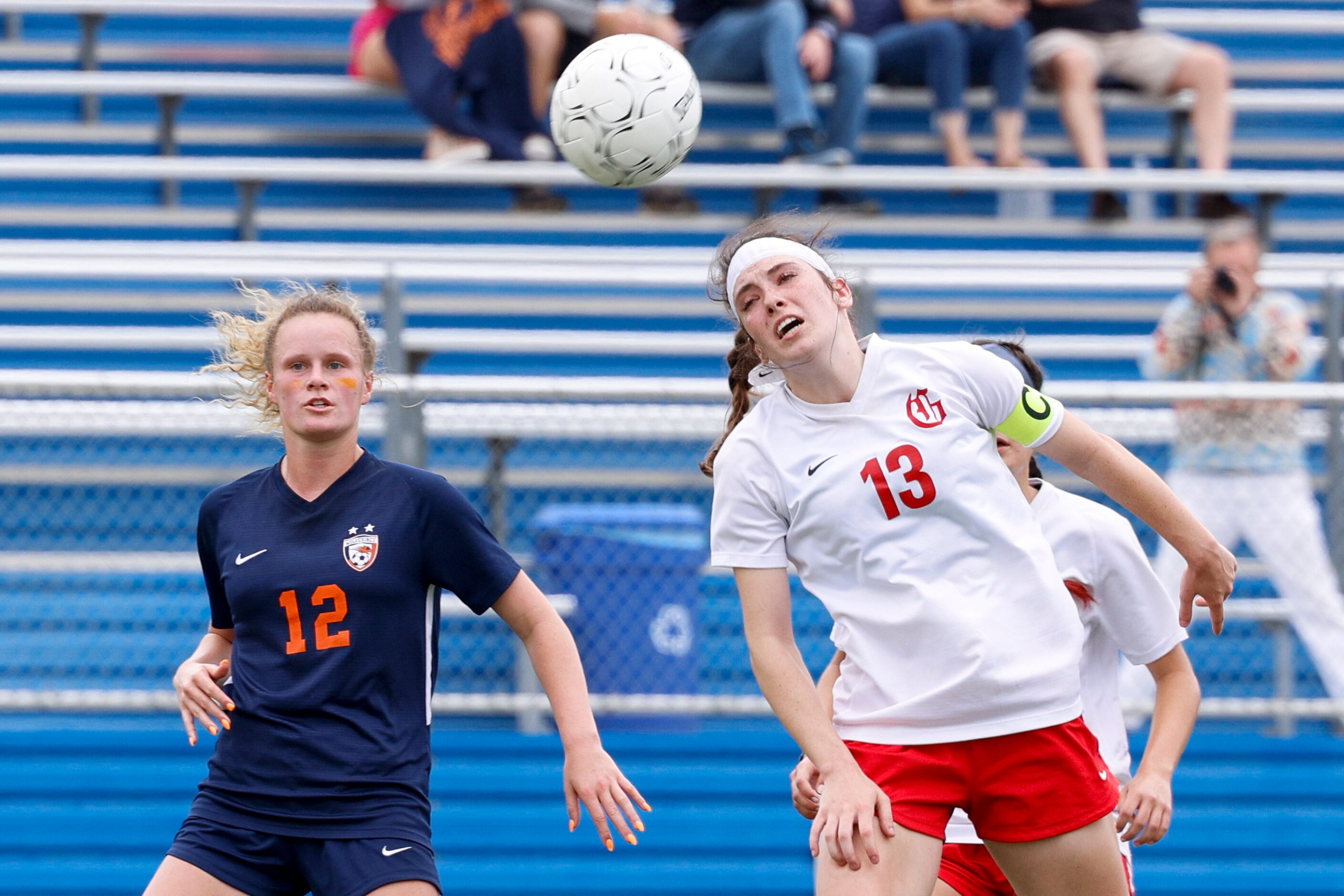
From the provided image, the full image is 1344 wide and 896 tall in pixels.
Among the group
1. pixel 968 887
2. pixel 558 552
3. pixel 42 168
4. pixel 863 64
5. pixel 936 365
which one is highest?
pixel 863 64

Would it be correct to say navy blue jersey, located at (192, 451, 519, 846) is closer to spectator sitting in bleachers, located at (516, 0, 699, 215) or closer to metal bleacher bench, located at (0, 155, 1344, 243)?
metal bleacher bench, located at (0, 155, 1344, 243)

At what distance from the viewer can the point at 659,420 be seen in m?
4.66

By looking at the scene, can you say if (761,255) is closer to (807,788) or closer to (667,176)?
(807,788)

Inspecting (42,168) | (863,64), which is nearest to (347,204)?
(42,168)

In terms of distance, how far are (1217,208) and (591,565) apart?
422 centimetres

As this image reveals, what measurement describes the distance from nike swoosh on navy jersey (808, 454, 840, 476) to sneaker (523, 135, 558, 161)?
4718mm

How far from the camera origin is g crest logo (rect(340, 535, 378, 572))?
259 centimetres

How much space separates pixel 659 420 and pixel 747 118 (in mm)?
3653

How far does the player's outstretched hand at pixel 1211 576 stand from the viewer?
2.58m

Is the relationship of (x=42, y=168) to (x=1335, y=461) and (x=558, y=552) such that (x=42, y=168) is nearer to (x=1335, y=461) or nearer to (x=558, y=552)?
(x=558, y=552)

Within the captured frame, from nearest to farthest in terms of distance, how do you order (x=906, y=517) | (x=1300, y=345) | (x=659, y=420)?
(x=906, y=517) → (x=659, y=420) → (x=1300, y=345)

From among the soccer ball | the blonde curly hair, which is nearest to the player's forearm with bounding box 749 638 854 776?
the blonde curly hair

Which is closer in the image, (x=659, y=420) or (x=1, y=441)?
(x=659, y=420)

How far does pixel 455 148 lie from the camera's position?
22.5 feet
